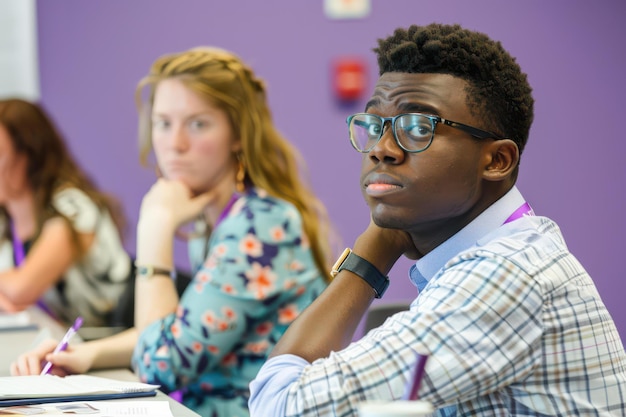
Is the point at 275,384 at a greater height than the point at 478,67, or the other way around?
the point at 478,67

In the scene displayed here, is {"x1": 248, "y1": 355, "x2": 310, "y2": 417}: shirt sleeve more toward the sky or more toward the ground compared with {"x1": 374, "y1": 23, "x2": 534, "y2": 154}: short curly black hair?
more toward the ground

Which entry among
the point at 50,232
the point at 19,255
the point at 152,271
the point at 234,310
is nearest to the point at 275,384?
the point at 234,310

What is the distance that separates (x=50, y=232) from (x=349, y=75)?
1301 millimetres

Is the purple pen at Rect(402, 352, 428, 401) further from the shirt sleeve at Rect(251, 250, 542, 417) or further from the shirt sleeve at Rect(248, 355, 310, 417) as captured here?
the shirt sleeve at Rect(248, 355, 310, 417)

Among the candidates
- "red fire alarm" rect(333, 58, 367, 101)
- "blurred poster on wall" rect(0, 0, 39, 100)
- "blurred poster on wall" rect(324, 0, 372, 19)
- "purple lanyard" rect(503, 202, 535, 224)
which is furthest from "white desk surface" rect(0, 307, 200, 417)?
"blurred poster on wall" rect(324, 0, 372, 19)

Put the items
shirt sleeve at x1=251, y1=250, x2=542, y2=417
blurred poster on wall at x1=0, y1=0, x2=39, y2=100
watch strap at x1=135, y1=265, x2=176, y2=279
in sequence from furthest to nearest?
1. blurred poster on wall at x1=0, y1=0, x2=39, y2=100
2. watch strap at x1=135, y1=265, x2=176, y2=279
3. shirt sleeve at x1=251, y1=250, x2=542, y2=417

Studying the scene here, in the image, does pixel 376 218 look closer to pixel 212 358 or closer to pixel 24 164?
pixel 212 358

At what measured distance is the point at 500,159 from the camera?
4.16 ft

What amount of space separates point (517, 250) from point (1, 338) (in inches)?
66.5

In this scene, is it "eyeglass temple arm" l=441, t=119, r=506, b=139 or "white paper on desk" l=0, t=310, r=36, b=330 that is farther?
"white paper on desk" l=0, t=310, r=36, b=330

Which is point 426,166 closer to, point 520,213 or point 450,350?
point 520,213

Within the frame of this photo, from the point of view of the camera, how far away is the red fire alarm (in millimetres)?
3547

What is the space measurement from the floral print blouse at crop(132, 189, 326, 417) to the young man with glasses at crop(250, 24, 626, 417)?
717mm

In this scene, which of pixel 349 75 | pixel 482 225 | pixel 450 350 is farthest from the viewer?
pixel 349 75
